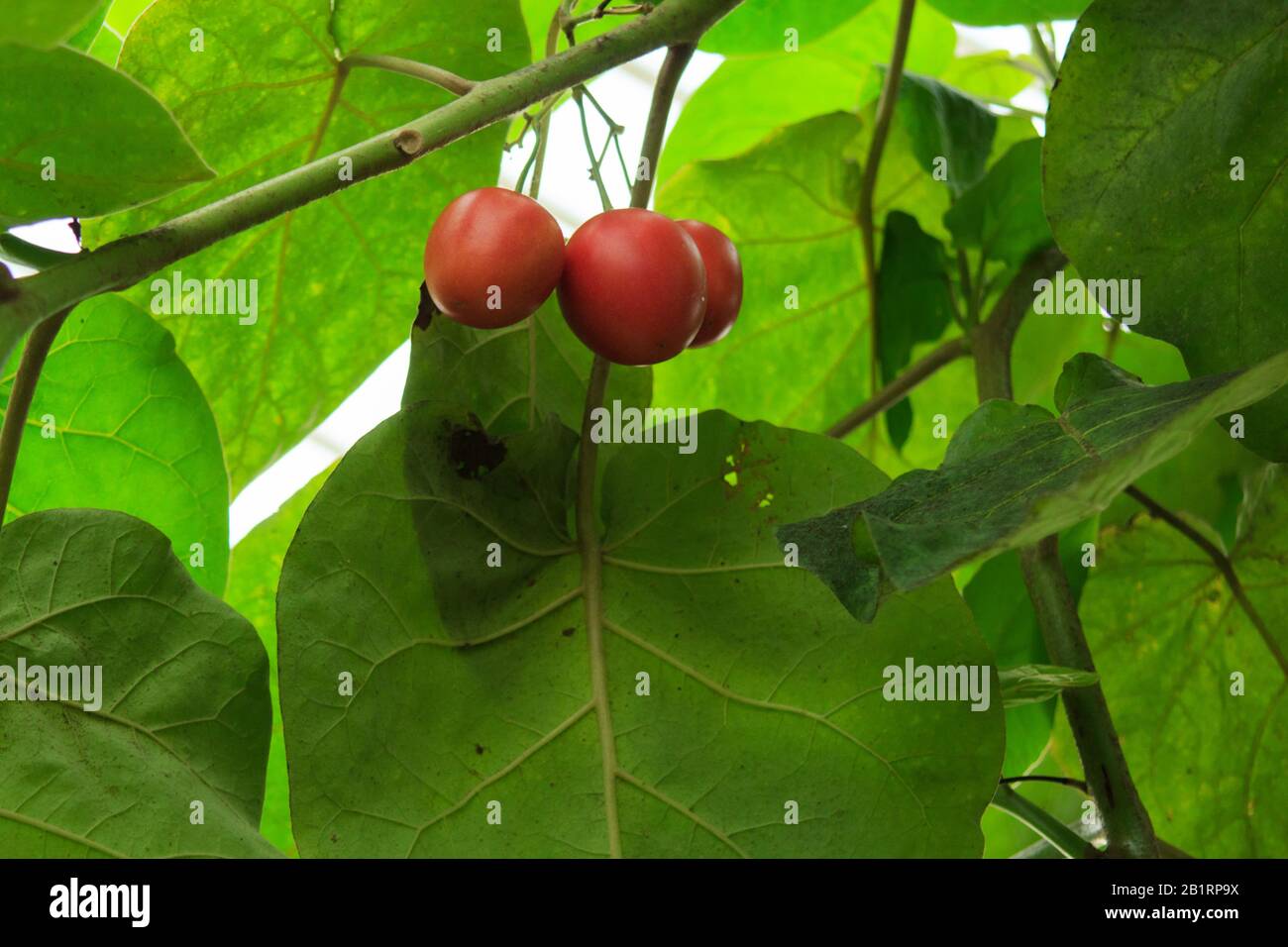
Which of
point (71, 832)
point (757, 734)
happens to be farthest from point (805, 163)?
point (71, 832)

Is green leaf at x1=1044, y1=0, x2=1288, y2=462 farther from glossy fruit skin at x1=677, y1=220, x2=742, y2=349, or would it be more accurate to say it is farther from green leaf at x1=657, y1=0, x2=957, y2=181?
green leaf at x1=657, y1=0, x2=957, y2=181

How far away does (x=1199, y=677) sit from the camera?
0.66m

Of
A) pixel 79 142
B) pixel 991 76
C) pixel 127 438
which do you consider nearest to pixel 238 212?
pixel 79 142

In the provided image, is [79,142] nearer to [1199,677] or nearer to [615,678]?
[615,678]

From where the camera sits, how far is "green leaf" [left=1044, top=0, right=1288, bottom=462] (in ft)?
1.44

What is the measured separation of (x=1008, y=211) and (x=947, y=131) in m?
0.07

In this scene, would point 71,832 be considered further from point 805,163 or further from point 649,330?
point 805,163

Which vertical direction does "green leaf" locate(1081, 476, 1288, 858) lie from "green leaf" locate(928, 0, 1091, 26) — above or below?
below

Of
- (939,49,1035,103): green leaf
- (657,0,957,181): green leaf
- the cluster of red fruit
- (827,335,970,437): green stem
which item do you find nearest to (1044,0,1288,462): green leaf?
the cluster of red fruit

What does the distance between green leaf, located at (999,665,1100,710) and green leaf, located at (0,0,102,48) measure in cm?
39

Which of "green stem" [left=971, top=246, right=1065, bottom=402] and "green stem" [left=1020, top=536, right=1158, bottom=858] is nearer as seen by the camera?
"green stem" [left=1020, top=536, right=1158, bottom=858]

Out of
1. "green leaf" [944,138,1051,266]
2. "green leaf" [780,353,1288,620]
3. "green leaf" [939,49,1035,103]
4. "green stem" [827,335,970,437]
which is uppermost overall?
"green leaf" [939,49,1035,103]
